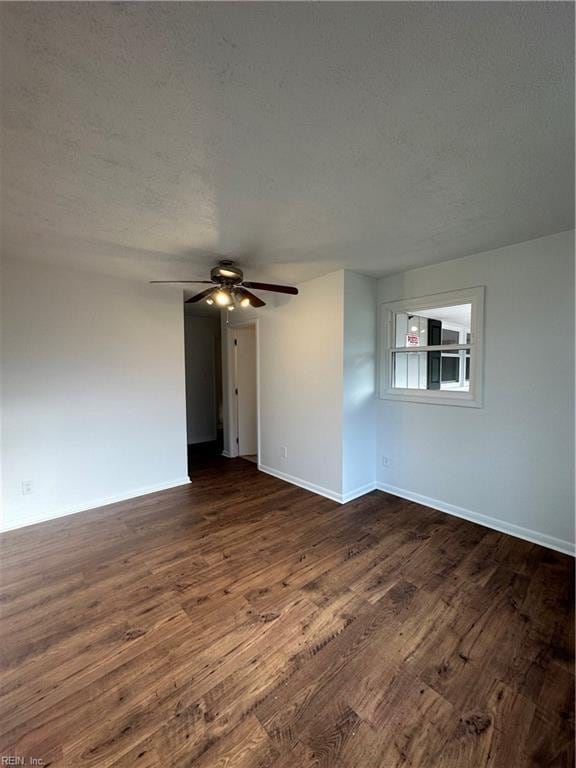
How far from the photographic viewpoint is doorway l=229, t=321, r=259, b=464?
195 inches

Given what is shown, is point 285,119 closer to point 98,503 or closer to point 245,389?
point 98,503

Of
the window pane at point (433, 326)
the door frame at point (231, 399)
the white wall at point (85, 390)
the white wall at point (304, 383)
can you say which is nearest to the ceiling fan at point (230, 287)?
the white wall at point (304, 383)

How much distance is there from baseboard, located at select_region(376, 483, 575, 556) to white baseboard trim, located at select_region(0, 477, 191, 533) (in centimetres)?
261

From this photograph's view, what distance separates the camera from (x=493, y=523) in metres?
2.73

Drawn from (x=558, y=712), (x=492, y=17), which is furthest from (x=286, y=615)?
(x=492, y=17)

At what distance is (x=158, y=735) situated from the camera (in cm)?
121

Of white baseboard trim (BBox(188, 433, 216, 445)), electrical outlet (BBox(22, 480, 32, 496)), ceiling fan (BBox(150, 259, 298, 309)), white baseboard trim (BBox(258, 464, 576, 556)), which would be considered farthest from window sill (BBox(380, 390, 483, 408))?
white baseboard trim (BBox(188, 433, 216, 445))

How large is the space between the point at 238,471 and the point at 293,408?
4.42 ft

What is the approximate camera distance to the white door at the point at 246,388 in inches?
196

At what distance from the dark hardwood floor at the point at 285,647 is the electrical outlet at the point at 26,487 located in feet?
1.22

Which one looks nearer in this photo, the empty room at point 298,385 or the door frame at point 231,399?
the empty room at point 298,385

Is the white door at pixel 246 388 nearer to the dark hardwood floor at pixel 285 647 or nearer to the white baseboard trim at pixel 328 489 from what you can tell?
the white baseboard trim at pixel 328 489

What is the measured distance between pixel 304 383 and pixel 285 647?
8.08 ft

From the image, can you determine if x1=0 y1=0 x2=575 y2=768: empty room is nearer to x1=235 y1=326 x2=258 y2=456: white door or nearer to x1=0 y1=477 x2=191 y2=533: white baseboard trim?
x1=0 y1=477 x2=191 y2=533: white baseboard trim
